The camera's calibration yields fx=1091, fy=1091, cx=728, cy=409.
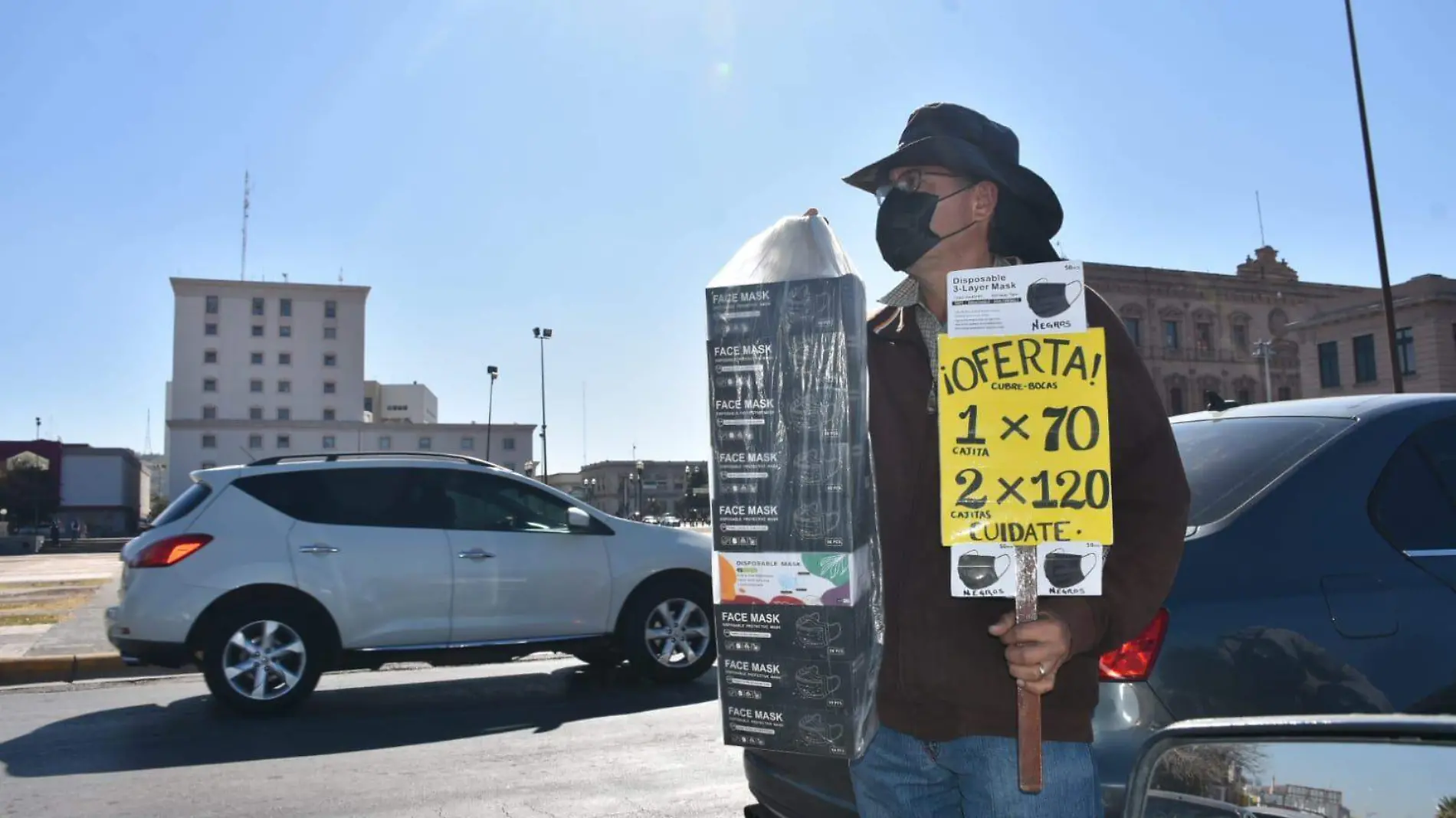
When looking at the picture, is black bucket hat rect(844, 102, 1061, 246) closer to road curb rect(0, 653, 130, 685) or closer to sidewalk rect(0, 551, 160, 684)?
sidewalk rect(0, 551, 160, 684)

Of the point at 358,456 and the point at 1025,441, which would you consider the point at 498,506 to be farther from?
the point at 1025,441

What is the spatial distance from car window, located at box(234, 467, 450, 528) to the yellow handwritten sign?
6596mm

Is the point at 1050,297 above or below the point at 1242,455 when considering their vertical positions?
above

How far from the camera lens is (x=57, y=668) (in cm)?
938

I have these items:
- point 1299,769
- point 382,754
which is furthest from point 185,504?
point 1299,769

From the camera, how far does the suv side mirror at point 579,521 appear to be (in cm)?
841

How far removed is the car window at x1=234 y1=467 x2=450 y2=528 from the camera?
25.4 ft

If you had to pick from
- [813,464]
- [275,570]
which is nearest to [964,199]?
[813,464]

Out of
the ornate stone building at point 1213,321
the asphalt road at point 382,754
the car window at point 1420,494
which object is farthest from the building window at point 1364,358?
the car window at point 1420,494

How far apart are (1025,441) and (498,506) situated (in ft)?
22.1

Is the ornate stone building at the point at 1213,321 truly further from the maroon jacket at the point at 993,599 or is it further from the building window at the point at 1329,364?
the maroon jacket at the point at 993,599

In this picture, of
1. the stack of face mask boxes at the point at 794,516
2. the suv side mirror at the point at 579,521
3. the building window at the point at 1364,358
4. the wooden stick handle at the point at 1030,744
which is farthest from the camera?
the building window at the point at 1364,358

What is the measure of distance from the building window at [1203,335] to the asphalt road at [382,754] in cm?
7137

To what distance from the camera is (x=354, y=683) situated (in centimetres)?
891
